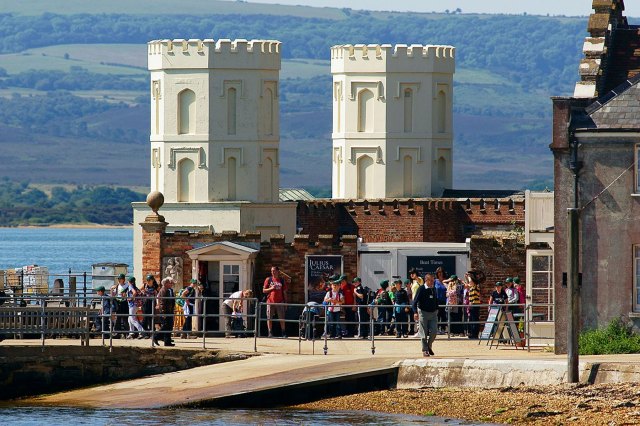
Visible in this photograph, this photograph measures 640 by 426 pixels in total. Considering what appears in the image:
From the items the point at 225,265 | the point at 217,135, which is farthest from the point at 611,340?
the point at 217,135

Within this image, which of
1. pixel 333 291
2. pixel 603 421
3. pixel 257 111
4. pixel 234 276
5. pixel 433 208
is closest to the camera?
pixel 603 421

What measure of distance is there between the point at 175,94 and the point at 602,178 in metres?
26.6

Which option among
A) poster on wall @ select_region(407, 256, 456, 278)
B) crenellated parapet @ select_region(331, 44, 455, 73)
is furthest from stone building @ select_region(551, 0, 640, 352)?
crenellated parapet @ select_region(331, 44, 455, 73)

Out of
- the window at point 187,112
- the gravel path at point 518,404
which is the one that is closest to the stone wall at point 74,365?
the gravel path at point 518,404

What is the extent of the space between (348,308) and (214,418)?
8.93 metres

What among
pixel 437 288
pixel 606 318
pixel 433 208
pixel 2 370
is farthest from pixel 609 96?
pixel 433 208

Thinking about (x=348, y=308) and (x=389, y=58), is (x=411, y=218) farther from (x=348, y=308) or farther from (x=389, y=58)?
(x=348, y=308)

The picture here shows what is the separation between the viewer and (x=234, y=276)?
44.9 metres

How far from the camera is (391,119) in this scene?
72.1m

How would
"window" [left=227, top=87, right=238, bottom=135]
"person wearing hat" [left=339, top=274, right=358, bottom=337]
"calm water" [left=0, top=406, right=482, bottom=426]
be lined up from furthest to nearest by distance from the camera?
"window" [left=227, top=87, right=238, bottom=135], "person wearing hat" [left=339, top=274, right=358, bottom=337], "calm water" [left=0, top=406, right=482, bottom=426]

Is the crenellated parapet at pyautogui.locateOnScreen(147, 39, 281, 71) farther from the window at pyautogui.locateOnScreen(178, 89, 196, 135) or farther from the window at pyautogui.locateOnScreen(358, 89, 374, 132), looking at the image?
the window at pyautogui.locateOnScreen(358, 89, 374, 132)

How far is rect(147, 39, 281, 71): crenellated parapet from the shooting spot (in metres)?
60.6

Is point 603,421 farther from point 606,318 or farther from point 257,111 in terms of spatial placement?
point 257,111

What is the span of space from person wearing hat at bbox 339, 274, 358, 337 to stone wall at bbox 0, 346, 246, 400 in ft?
14.3
